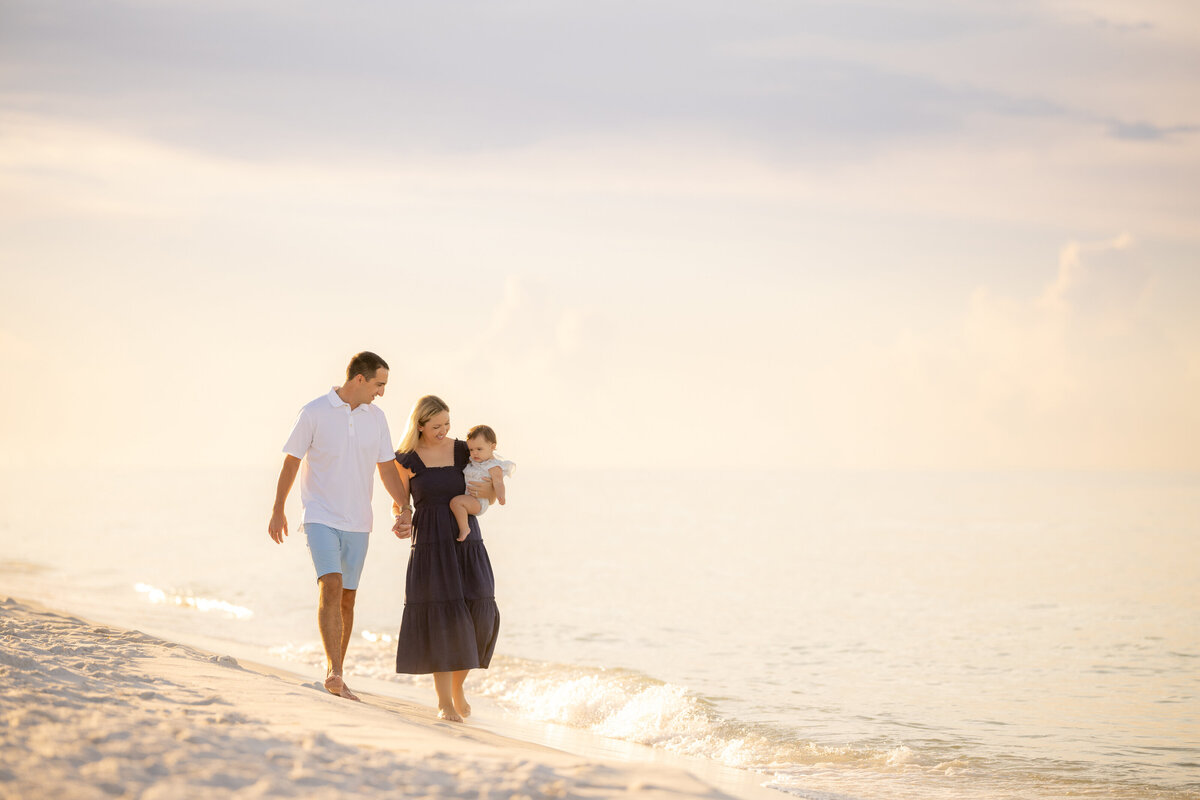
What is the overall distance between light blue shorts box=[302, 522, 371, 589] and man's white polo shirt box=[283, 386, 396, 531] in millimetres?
58

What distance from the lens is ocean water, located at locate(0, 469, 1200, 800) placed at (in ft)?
26.9

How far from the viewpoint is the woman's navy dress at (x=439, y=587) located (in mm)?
6535

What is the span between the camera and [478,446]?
6.65 m

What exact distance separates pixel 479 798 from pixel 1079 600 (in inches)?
751

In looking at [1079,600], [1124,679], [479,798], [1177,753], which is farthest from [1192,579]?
[479,798]

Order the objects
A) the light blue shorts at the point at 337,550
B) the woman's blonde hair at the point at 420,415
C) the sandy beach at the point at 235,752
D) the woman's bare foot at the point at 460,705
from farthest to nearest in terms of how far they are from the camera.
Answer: the woman's bare foot at the point at 460,705, the woman's blonde hair at the point at 420,415, the light blue shorts at the point at 337,550, the sandy beach at the point at 235,752

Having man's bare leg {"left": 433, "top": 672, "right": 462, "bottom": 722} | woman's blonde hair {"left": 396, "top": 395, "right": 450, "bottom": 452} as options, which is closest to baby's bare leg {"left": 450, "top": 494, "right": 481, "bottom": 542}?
woman's blonde hair {"left": 396, "top": 395, "right": 450, "bottom": 452}

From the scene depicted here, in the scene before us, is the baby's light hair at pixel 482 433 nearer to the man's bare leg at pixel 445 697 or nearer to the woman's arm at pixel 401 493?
the woman's arm at pixel 401 493

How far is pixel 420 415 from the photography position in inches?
260

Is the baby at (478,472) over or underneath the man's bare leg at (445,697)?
over

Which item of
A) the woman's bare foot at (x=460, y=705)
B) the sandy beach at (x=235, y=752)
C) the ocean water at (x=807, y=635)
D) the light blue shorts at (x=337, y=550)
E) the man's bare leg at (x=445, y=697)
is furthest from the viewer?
the ocean water at (x=807, y=635)

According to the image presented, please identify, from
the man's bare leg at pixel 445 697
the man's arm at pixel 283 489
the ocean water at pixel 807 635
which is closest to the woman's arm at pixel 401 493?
the man's arm at pixel 283 489

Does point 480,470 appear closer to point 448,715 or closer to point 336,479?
point 336,479

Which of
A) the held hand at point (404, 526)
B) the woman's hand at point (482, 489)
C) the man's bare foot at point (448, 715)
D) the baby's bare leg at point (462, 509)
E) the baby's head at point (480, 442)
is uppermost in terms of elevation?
the baby's head at point (480, 442)
